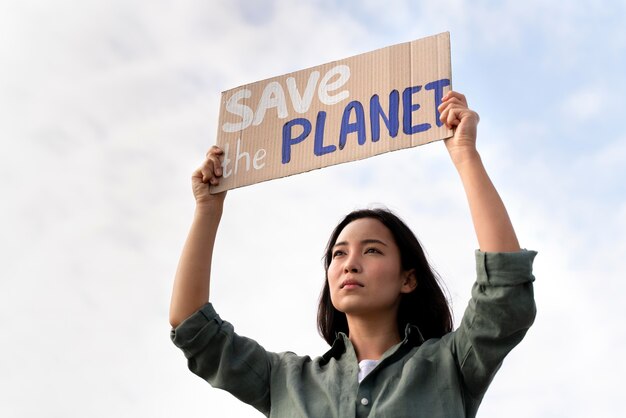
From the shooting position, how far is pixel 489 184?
3.11 metres

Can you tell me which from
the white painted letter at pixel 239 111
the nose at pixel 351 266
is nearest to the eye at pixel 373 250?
the nose at pixel 351 266

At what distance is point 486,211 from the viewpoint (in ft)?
9.98

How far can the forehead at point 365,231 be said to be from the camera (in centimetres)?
359

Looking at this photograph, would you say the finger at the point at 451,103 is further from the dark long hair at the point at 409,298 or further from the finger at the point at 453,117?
the dark long hair at the point at 409,298

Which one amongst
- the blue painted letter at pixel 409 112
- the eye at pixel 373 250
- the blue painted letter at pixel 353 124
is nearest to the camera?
the blue painted letter at pixel 409 112

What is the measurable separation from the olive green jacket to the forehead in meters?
0.39

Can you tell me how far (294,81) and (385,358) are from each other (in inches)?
46.3

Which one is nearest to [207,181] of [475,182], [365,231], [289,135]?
[289,135]

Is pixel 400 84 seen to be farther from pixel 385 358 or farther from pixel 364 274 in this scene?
pixel 385 358

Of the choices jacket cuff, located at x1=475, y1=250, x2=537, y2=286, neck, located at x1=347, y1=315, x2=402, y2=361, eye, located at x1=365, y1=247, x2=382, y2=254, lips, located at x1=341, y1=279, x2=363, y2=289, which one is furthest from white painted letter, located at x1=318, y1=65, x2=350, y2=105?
jacket cuff, located at x1=475, y1=250, x2=537, y2=286

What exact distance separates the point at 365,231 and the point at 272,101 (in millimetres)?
640

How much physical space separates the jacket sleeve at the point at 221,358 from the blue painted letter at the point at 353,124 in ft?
2.59

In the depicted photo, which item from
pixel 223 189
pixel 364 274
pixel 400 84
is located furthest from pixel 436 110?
pixel 223 189

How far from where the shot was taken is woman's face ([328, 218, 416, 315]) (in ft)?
11.1
